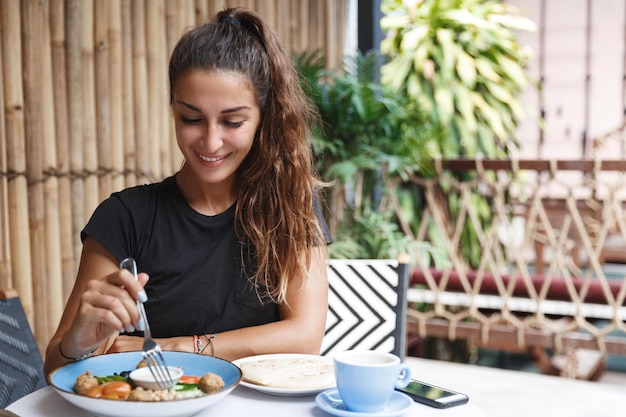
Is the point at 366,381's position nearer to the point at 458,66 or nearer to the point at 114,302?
the point at 114,302

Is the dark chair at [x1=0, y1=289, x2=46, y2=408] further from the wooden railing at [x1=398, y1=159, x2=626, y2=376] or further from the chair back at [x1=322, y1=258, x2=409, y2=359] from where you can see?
the wooden railing at [x1=398, y1=159, x2=626, y2=376]

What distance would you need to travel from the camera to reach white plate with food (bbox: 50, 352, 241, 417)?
0.82 metres

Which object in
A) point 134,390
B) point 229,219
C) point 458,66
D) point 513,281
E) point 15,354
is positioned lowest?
point 513,281

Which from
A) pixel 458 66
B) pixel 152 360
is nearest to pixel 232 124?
pixel 152 360

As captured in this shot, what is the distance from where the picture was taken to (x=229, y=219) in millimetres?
1404

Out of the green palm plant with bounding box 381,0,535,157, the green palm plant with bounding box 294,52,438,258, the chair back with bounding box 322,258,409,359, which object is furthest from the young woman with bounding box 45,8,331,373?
the green palm plant with bounding box 381,0,535,157

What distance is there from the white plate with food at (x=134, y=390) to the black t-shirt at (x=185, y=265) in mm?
321

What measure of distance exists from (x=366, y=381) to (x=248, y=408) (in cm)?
17

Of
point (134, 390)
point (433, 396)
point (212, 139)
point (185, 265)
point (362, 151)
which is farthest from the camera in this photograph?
point (362, 151)

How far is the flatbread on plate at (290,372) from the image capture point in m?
0.98

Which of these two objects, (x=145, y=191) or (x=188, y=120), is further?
(x=145, y=191)

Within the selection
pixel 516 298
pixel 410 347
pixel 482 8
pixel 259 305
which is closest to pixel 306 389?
pixel 259 305

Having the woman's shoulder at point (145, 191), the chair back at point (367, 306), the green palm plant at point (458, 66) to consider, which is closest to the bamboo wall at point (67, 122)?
the woman's shoulder at point (145, 191)

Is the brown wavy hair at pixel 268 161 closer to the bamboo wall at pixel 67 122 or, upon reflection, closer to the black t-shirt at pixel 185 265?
the black t-shirt at pixel 185 265
